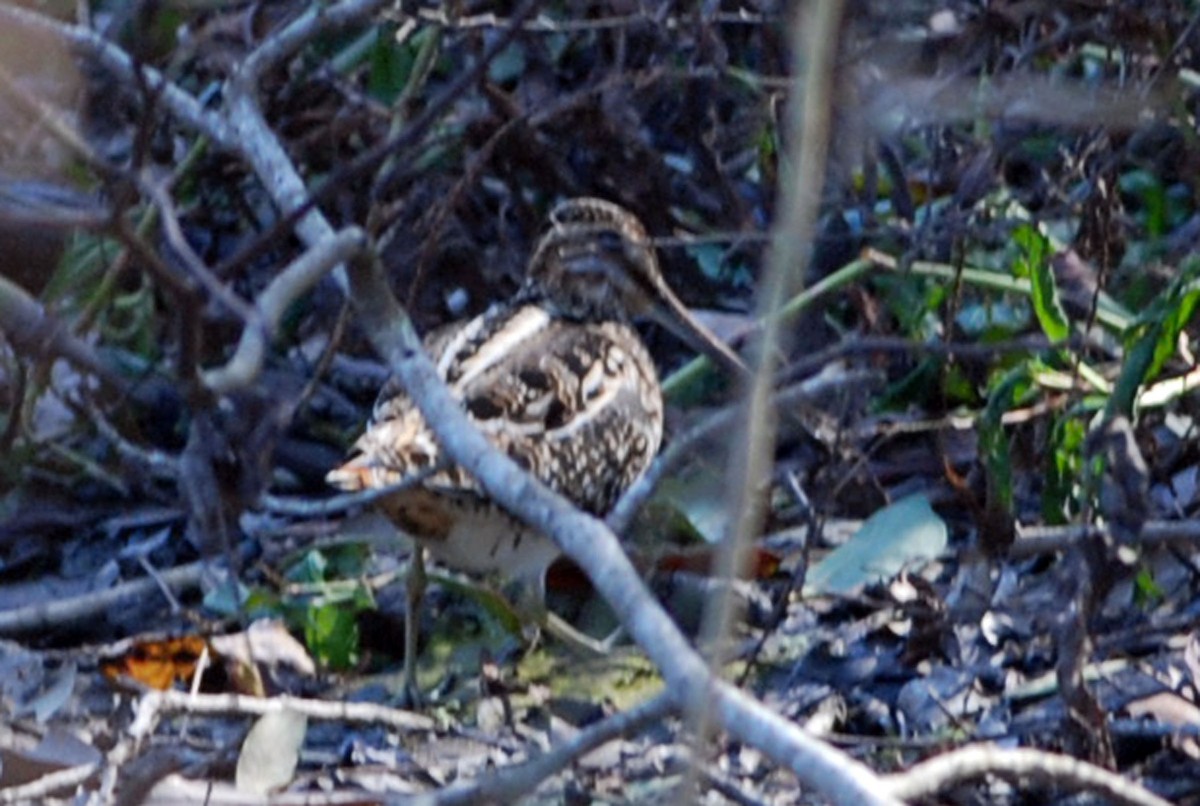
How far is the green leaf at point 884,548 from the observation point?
428cm

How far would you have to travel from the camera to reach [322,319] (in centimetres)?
565

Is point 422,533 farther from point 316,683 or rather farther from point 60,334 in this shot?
point 60,334

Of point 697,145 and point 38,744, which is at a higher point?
point 697,145

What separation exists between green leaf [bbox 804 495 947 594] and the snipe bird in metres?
0.50

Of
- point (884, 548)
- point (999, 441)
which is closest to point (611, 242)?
point (884, 548)

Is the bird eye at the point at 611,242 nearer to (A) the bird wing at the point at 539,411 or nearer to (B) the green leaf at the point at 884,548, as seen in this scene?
(A) the bird wing at the point at 539,411

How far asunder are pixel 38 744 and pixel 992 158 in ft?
6.98

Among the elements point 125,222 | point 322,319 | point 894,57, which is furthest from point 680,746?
point 322,319

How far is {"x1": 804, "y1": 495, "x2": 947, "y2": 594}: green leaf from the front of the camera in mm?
4277

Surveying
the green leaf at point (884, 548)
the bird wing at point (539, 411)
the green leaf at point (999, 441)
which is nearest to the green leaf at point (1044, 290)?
the green leaf at point (999, 441)

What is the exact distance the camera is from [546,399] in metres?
4.55

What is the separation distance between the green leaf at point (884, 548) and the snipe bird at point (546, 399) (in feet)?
1.65

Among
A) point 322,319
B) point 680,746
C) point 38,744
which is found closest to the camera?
point 680,746

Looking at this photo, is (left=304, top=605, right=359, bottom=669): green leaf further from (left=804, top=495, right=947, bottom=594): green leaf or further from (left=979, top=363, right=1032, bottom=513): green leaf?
(left=979, top=363, right=1032, bottom=513): green leaf
